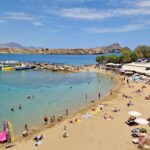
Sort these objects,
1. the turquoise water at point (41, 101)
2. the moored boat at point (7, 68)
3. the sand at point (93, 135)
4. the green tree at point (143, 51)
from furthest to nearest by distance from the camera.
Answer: the green tree at point (143, 51) < the moored boat at point (7, 68) < the turquoise water at point (41, 101) < the sand at point (93, 135)

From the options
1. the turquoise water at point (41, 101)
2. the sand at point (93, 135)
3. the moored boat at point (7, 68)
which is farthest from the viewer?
the moored boat at point (7, 68)

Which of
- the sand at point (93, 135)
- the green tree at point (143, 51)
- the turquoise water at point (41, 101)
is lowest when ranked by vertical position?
the turquoise water at point (41, 101)

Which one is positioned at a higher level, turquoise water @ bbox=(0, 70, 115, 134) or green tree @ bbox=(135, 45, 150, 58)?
green tree @ bbox=(135, 45, 150, 58)

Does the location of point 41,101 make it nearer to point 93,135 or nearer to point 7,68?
point 93,135

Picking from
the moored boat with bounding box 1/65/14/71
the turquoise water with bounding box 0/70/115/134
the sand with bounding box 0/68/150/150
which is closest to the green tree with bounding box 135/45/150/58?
the moored boat with bounding box 1/65/14/71

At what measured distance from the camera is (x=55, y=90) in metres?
57.7

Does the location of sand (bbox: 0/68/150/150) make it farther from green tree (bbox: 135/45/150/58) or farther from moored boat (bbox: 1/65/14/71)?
green tree (bbox: 135/45/150/58)

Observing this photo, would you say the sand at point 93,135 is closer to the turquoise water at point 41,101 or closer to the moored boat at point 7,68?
the turquoise water at point 41,101

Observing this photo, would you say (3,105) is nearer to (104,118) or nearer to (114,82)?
(104,118)

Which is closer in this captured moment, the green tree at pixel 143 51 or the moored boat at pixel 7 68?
the moored boat at pixel 7 68

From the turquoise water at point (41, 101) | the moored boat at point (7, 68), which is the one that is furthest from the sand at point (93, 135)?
the moored boat at point (7, 68)

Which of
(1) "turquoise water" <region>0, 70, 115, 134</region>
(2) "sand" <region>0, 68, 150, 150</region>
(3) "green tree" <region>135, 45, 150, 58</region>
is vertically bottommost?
(1) "turquoise water" <region>0, 70, 115, 134</region>

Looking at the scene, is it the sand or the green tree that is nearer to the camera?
the sand

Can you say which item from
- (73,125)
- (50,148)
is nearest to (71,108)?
(73,125)
